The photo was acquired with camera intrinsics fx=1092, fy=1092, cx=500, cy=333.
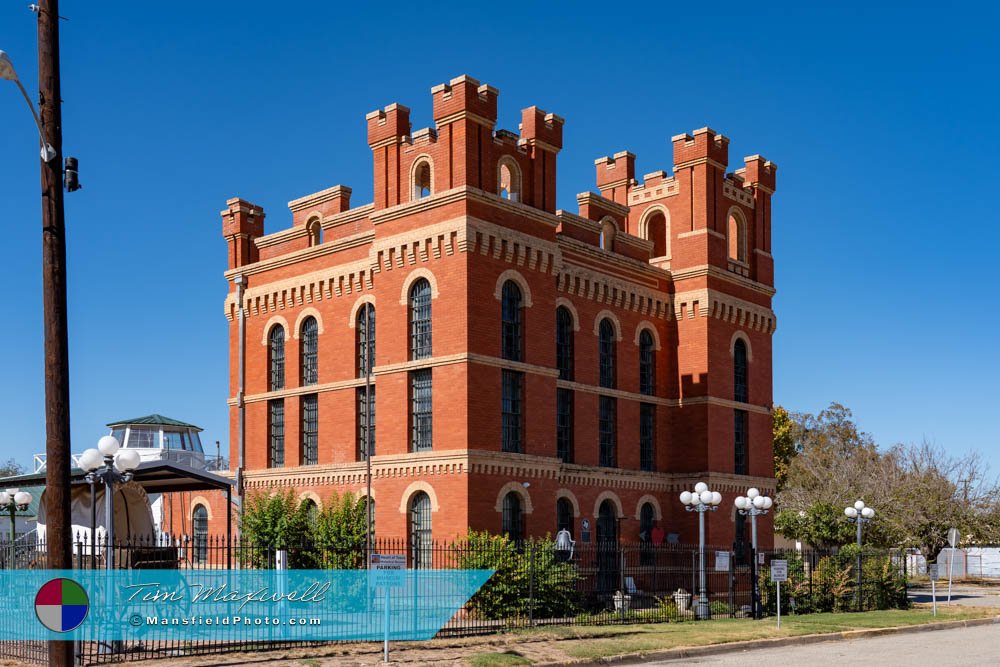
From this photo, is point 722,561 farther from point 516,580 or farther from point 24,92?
point 24,92

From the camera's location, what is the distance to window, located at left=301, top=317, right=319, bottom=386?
3638cm

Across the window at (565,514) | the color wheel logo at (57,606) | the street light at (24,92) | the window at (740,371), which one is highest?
the street light at (24,92)

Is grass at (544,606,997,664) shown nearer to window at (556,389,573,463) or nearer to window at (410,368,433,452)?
window at (556,389,573,463)

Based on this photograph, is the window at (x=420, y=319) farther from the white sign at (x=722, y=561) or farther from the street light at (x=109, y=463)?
the street light at (x=109, y=463)

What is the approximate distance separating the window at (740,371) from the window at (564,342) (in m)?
7.65

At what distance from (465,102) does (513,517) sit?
38.1ft

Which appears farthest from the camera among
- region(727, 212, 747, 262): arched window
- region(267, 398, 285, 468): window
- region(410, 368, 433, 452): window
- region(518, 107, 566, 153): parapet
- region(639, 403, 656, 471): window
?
region(727, 212, 747, 262): arched window

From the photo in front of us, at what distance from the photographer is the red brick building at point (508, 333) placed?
3019 centimetres

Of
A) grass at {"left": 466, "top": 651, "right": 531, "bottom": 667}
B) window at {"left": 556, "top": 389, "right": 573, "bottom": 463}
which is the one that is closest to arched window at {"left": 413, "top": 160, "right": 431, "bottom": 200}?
window at {"left": 556, "top": 389, "right": 573, "bottom": 463}

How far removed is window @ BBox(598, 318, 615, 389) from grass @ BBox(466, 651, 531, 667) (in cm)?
1703

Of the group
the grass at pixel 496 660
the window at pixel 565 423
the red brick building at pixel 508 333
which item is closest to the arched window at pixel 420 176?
the red brick building at pixel 508 333

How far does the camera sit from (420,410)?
3106 centimetres

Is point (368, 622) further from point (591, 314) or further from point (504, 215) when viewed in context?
point (591, 314)

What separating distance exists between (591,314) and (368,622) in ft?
48.1
